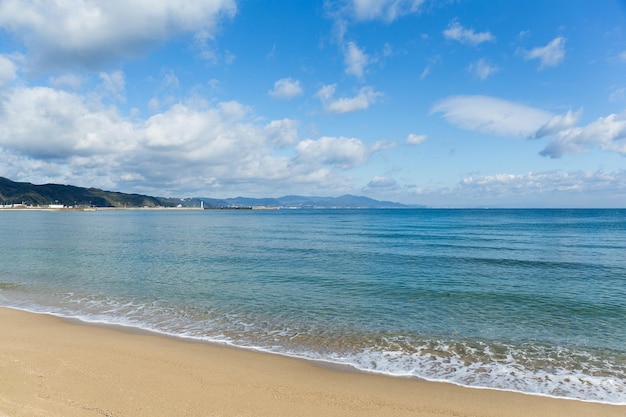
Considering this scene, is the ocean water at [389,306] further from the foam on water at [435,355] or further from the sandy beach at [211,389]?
the sandy beach at [211,389]

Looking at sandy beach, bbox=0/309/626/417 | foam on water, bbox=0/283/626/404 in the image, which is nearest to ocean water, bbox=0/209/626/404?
foam on water, bbox=0/283/626/404

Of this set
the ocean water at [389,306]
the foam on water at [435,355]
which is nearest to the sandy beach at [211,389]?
the foam on water at [435,355]

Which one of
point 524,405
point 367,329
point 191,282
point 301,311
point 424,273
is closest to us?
point 524,405

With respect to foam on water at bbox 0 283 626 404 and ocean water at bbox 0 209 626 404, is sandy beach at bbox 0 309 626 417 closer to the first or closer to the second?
foam on water at bbox 0 283 626 404

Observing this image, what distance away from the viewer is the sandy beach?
7141mm

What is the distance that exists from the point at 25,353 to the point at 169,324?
4368 millimetres

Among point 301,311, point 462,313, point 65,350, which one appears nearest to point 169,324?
point 65,350

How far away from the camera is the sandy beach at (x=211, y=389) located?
7141mm

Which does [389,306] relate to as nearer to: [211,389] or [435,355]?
[435,355]

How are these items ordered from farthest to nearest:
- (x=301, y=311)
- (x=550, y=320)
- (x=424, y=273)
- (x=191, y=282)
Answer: (x=424, y=273)
(x=191, y=282)
(x=301, y=311)
(x=550, y=320)

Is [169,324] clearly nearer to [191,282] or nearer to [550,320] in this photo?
[191,282]

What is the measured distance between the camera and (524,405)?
7.77 metres

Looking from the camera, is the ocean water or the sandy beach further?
the ocean water

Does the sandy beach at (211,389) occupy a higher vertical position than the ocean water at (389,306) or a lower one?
higher
